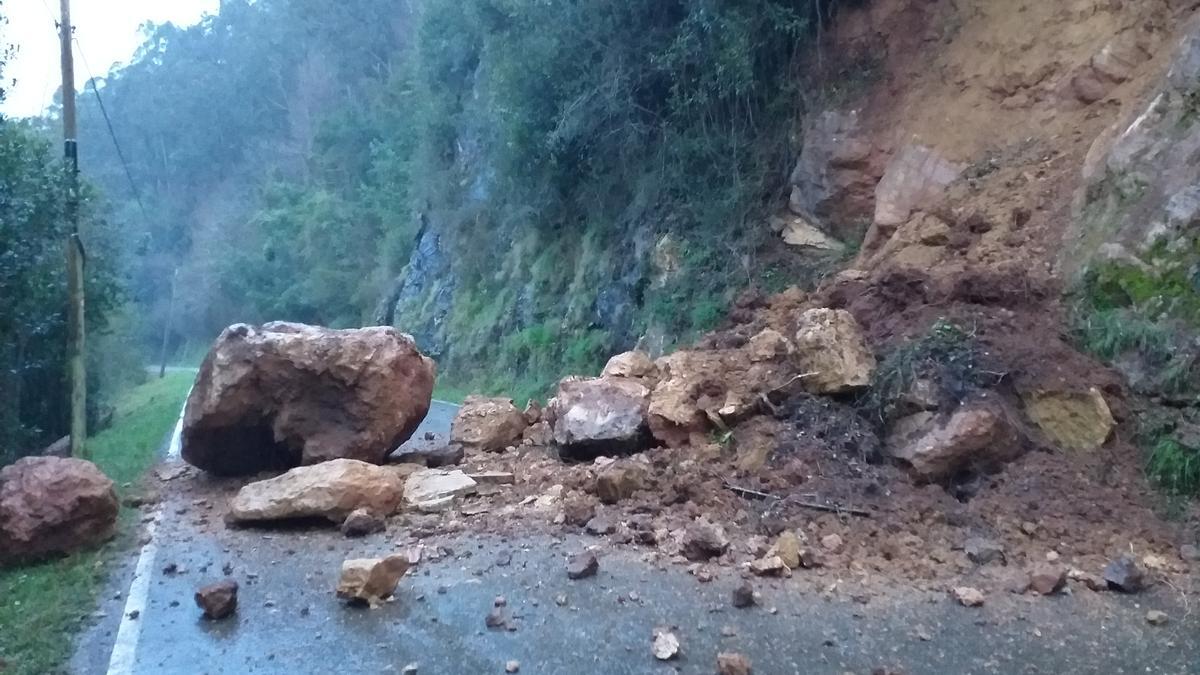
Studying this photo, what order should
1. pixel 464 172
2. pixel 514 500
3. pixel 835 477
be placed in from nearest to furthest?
pixel 835 477 → pixel 514 500 → pixel 464 172

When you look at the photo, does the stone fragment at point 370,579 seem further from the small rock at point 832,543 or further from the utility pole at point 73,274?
the utility pole at point 73,274

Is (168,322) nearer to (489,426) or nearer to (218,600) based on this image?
(489,426)

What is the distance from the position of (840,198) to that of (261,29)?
60.5 m

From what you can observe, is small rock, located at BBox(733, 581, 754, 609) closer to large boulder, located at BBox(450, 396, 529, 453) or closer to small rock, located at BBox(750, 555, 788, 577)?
small rock, located at BBox(750, 555, 788, 577)

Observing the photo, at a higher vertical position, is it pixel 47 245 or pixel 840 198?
pixel 840 198

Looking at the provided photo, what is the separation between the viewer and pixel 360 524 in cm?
736

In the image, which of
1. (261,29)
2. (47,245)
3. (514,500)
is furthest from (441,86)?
(261,29)

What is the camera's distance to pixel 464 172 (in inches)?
1133

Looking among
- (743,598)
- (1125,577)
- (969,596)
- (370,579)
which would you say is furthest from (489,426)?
(1125,577)

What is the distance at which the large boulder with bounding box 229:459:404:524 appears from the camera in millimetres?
7566

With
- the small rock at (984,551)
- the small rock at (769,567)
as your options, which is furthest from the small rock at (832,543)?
the small rock at (984,551)

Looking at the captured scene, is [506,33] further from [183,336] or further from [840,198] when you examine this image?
[183,336]

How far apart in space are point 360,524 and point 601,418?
223cm

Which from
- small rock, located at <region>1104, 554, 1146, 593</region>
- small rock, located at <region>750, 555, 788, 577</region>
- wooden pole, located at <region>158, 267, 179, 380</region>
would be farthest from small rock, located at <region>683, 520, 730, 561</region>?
wooden pole, located at <region>158, 267, 179, 380</region>
